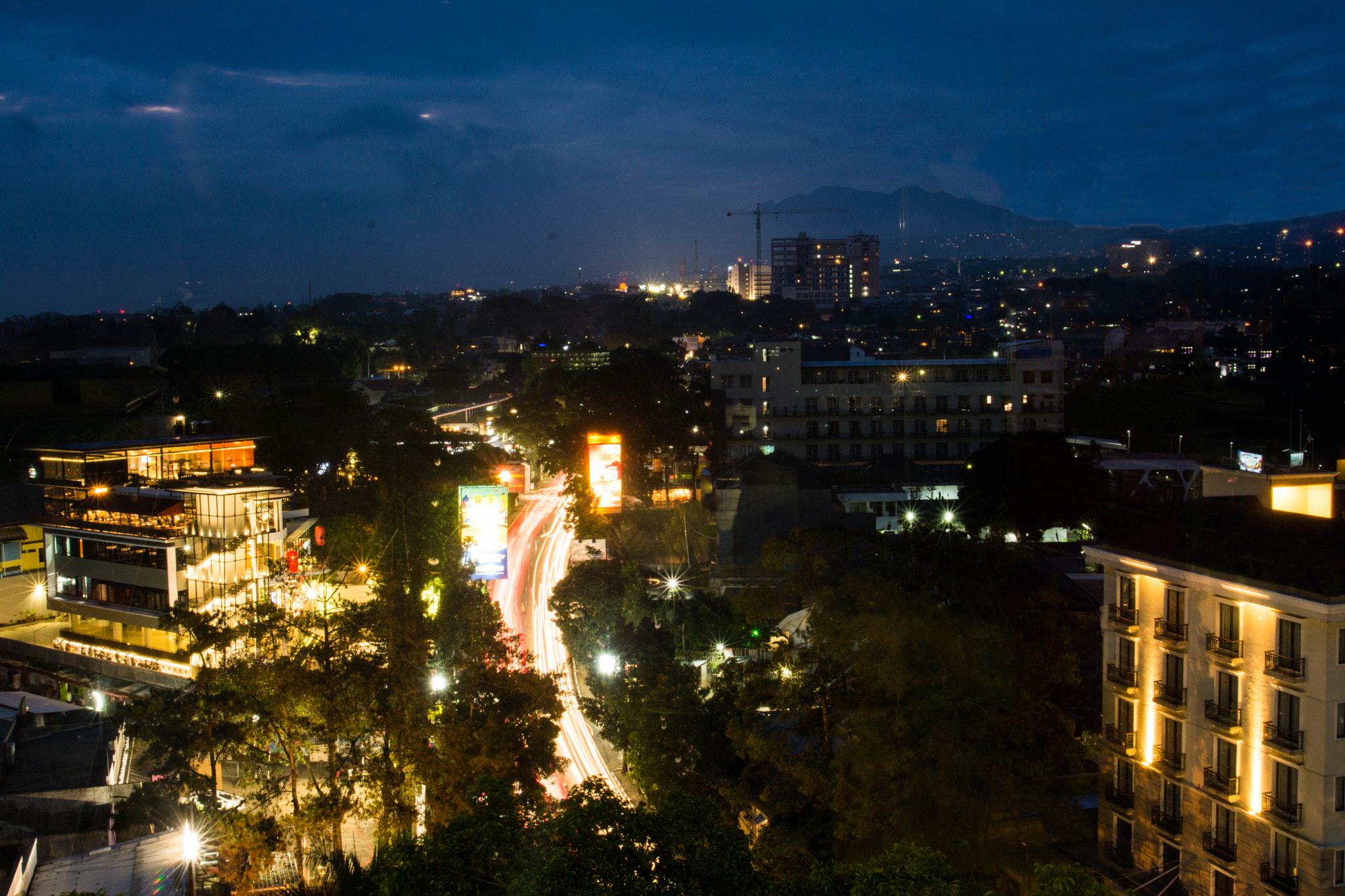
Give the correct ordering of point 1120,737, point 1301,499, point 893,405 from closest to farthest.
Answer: point 1120,737
point 1301,499
point 893,405

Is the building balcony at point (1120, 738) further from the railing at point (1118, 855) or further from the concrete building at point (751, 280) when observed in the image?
the concrete building at point (751, 280)

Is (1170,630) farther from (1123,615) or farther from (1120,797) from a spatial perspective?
(1120,797)

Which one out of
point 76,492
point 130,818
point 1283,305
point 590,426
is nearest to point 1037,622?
point 130,818

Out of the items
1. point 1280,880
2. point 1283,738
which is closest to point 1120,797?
point 1280,880

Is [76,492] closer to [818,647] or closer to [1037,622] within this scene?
[818,647]

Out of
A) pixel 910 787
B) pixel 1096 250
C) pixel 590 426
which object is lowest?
pixel 910 787

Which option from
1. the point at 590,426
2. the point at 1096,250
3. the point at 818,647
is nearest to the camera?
the point at 818,647

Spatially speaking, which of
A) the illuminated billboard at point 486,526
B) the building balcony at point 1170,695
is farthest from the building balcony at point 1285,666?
the illuminated billboard at point 486,526
